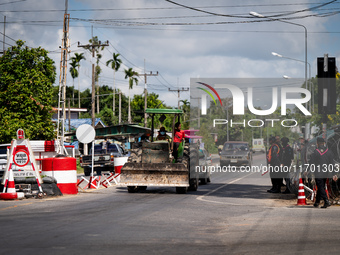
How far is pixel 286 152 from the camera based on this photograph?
21.2 meters

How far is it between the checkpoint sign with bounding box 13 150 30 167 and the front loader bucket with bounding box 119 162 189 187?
3.31 metres

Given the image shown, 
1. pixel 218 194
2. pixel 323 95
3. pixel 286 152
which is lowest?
pixel 218 194

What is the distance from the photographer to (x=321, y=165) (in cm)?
1500

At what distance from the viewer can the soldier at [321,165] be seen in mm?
14892

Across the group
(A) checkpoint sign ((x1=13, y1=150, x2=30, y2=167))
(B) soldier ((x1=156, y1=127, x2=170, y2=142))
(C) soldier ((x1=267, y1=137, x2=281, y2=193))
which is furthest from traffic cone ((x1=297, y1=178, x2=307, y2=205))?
(A) checkpoint sign ((x1=13, y1=150, x2=30, y2=167))

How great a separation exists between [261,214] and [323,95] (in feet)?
16.1

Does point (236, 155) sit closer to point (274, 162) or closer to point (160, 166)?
point (274, 162)

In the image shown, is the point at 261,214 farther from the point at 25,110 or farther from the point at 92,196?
the point at 25,110

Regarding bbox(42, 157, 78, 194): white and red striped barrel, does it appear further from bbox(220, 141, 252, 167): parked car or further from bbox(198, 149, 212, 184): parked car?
bbox(220, 141, 252, 167): parked car

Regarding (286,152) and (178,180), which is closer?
(178,180)

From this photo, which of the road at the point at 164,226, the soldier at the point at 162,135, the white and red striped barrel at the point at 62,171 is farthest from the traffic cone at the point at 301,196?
the white and red striped barrel at the point at 62,171

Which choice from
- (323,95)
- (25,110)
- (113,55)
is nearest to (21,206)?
(323,95)

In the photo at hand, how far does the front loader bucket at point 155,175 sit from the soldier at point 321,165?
5047mm

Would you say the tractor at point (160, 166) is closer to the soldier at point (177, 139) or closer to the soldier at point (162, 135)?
the soldier at point (177, 139)
